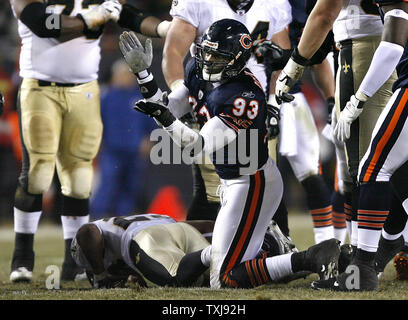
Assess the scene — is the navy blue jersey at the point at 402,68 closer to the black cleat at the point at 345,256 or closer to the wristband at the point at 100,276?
the black cleat at the point at 345,256

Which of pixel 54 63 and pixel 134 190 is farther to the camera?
pixel 134 190

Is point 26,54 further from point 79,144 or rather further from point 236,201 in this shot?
point 236,201

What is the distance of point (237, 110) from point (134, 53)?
1.54 feet

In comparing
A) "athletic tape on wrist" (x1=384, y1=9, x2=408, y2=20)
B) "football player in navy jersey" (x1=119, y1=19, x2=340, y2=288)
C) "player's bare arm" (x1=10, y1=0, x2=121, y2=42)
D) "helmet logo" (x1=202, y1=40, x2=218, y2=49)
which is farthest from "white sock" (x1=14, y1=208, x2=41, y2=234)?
"athletic tape on wrist" (x1=384, y1=9, x2=408, y2=20)

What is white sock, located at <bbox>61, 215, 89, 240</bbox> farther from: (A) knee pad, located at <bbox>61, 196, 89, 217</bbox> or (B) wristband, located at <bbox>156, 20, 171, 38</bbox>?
(B) wristband, located at <bbox>156, 20, 171, 38</bbox>

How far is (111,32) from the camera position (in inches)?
300

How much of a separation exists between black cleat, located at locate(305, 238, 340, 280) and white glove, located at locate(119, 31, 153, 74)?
3.17ft

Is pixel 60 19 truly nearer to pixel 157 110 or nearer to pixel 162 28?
pixel 162 28

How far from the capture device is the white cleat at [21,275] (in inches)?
144

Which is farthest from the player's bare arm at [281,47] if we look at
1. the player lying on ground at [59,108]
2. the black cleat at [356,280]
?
the black cleat at [356,280]

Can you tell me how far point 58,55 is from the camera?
396 cm

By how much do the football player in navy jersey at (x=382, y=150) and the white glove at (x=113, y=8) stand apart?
153 centimetres

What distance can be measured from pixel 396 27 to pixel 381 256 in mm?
1113

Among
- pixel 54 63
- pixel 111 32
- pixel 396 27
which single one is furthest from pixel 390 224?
pixel 111 32
